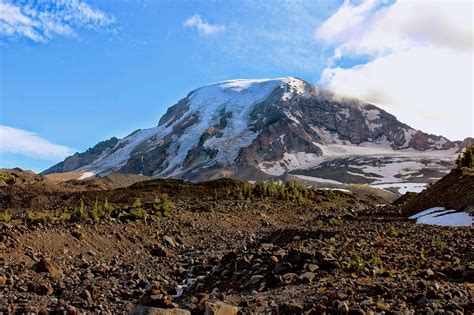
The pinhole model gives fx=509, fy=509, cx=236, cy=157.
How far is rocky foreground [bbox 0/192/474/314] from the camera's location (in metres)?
6.94

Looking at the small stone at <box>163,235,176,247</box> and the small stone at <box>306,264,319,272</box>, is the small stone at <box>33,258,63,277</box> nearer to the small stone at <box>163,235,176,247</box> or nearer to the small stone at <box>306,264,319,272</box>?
the small stone at <box>163,235,176,247</box>

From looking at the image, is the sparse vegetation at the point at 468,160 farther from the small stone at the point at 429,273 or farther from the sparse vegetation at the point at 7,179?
the sparse vegetation at the point at 7,179

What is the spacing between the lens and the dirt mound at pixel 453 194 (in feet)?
68.6

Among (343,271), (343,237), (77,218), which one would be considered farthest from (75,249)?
(343,271)

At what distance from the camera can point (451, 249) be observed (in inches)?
409

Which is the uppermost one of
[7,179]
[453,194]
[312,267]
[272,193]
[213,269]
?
[7,179]

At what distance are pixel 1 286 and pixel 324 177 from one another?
169 meters

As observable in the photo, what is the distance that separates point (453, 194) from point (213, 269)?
1545 centimetres

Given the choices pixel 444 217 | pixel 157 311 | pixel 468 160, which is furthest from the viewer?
pixel 468 160

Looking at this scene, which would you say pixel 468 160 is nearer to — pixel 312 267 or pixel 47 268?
pixel 312 267

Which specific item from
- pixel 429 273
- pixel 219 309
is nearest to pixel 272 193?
pixel 429 273

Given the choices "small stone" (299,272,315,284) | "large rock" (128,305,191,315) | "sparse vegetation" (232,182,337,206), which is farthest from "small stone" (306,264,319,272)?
"sparse vegetation" (232,182,337,206)

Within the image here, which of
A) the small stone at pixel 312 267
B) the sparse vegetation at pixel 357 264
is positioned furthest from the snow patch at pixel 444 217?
the small stone at pixel 312 267

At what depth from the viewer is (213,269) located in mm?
11422
